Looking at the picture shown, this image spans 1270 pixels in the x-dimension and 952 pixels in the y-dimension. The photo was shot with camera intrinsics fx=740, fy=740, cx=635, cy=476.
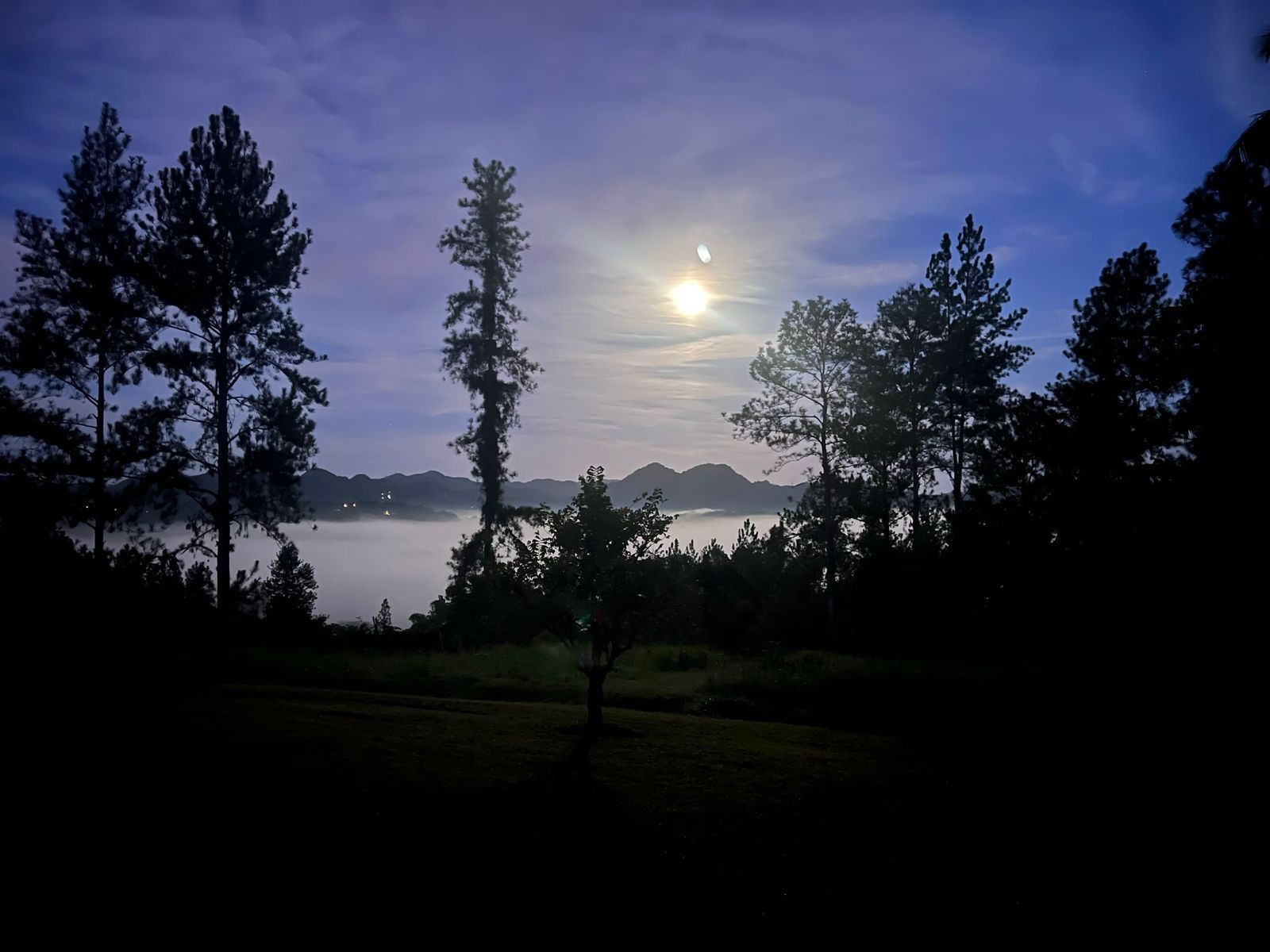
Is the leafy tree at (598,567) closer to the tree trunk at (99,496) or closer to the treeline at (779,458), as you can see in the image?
the treeline at (779,458)

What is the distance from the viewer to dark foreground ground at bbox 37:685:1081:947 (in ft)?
26.1

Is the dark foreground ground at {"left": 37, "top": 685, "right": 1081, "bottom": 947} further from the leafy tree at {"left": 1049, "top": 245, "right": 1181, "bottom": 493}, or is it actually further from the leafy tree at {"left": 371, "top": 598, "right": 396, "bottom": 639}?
the leafy tree at {"left": 371, "top": 598, "right": 396, "bottom": 639}

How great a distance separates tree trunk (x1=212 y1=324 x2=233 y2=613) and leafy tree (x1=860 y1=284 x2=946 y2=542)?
27.8 meters

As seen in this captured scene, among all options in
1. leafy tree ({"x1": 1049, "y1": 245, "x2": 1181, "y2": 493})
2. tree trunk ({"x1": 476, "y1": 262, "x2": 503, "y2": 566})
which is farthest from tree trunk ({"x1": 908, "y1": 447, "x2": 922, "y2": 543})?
tree trunk ({"x1": 476, "y1": 262, "x2": 503, "y2": 566})

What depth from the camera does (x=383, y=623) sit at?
1708 inches

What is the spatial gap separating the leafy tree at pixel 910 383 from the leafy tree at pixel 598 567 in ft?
72.3

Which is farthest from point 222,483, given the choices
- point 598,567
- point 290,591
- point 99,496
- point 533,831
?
point 533,831

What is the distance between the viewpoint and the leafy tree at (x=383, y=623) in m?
35.2

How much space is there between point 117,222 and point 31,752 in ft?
78.5

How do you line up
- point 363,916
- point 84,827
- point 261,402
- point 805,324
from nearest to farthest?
point 363,916 < point 84,827 < point 261,402 < point 805,324

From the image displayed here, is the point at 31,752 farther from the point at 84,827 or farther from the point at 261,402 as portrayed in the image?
the point at 261,402

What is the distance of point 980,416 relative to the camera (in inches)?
1451

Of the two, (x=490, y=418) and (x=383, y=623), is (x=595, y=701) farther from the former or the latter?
(x=383, y=623)

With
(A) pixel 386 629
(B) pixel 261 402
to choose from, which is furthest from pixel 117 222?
(A) pixel 386 629
